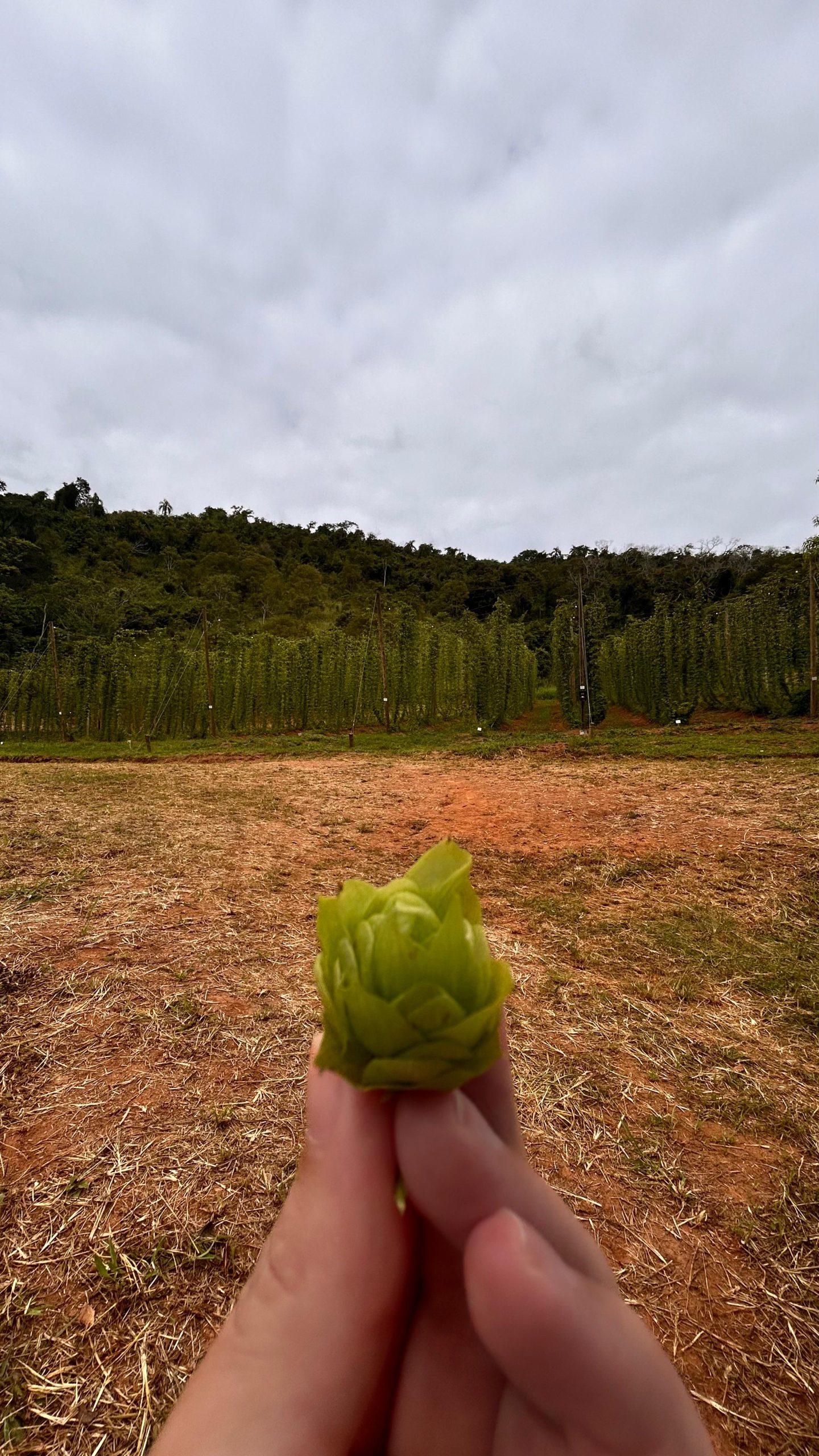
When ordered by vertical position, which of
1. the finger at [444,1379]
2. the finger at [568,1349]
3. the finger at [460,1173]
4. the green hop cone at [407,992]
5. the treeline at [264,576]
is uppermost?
the treeline at [264,576]

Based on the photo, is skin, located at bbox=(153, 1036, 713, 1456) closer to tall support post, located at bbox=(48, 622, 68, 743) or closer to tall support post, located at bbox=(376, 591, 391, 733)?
tall support post, located at bbox=(376, 591, 391, 733)

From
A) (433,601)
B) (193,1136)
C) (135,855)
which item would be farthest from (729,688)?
(433,601)

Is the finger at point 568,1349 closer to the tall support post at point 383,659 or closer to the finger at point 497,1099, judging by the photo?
the finger at point 497,1099

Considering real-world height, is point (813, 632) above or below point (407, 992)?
above

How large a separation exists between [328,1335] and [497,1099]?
1.43 ft

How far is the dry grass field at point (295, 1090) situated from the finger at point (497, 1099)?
123 centimetres

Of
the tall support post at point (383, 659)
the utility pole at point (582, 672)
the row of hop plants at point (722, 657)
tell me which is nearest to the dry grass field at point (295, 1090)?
the utility pole at point (582, 672)

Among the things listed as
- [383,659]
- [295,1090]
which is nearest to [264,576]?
[383,659]

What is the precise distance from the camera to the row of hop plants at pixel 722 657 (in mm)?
17047

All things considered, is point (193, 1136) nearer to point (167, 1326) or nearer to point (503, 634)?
point (167, 1326)

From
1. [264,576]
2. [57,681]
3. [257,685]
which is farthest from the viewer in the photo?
[264,576]

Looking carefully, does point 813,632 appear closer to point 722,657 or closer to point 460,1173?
→ point 722,657

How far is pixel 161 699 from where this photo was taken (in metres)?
21.6

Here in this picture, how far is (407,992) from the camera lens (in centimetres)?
80
